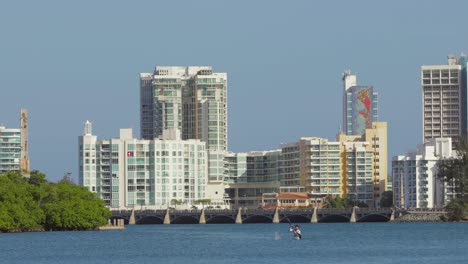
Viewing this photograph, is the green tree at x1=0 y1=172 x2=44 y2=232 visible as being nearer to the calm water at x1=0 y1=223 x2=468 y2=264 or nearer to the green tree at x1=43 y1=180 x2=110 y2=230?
the green tree at x1=43 y1=180 x2=110 y2=230

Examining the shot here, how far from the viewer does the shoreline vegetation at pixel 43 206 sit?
16162cm

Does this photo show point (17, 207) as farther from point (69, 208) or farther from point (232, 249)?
point (232, 249)


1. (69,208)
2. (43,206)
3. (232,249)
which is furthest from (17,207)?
(232,249)

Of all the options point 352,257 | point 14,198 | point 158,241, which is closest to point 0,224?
point 14,198

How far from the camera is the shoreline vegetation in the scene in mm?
161625

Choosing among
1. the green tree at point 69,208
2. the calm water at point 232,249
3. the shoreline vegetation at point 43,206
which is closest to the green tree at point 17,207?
the shoreline vegetation at point 43,206

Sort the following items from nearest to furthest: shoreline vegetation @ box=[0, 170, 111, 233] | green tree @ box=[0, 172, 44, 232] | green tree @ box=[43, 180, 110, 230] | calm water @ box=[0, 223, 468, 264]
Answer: calm water @ box=[0, 223, 468, 264]
green tree @ box=[0, 172, 44, 232]
shoreline vegetation @ box=[0, 170, 111, 233]
green tree @ box=[43, 180, 110, 230]

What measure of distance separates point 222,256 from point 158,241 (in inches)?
1336

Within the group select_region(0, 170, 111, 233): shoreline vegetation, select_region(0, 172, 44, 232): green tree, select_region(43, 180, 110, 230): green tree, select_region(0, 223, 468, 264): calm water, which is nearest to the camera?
select_region(0, 223, 468, 264): calm water

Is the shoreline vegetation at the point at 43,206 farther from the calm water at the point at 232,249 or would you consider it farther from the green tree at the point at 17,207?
the calm water at the point at 232,249

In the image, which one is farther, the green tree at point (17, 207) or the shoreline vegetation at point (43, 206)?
the shoreline vegetation at point (43, 206)

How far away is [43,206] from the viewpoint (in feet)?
554

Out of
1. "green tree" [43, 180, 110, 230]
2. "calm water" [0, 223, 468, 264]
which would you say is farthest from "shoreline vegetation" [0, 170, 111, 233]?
"calm water" [0, 223, 468, 264]

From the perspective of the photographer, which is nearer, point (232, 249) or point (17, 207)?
point (232, 249)
